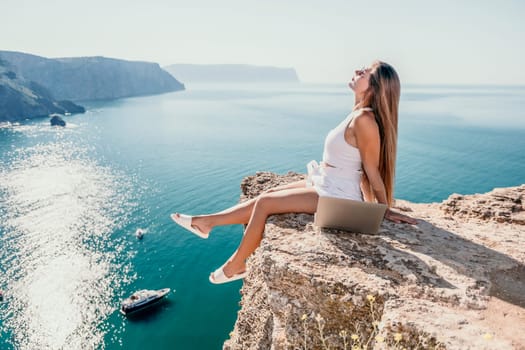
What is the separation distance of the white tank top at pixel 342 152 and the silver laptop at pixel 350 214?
70 cm

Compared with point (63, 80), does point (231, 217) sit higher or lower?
lower

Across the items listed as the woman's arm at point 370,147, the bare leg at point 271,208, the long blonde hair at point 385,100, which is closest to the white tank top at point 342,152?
the woman's arm at point 370,147

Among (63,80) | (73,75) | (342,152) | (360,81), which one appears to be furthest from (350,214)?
(73,75)

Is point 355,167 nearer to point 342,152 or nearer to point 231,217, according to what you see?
point 342,152

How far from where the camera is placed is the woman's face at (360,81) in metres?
4.90

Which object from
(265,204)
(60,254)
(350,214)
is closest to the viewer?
(350,214)

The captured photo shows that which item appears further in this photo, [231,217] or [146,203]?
[146,203]

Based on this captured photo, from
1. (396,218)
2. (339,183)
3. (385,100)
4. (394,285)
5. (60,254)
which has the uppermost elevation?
(385,100)

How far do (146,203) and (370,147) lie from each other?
4094 centimetres

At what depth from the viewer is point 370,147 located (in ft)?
15.5

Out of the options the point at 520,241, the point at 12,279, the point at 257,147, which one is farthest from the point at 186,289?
the point at 257,147

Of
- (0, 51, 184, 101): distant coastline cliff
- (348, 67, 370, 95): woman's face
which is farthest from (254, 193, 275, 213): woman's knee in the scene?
(0, 51, 184, 101): distant coastline cliff

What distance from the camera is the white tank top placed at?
493cm

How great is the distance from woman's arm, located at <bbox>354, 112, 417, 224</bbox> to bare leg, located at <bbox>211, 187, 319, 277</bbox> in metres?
0.86
